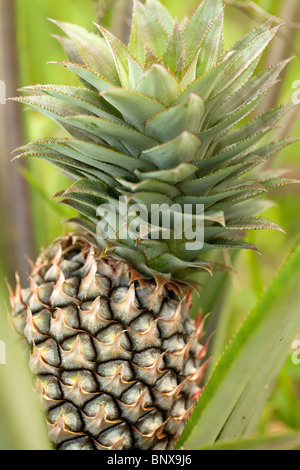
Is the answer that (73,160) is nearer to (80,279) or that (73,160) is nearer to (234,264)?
(80,279)

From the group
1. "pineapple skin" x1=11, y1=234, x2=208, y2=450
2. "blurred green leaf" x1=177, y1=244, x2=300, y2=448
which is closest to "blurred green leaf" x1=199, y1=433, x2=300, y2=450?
"blurred green leaf" x1=177, y1=244, x2=300, y2=448

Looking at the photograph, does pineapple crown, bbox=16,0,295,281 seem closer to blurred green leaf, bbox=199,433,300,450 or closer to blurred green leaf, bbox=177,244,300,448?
blurred green leaf, bbox=177,244,300,448

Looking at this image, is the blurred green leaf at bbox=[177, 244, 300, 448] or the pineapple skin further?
the pineapple skin

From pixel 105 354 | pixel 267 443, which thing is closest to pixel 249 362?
pixel 267 443

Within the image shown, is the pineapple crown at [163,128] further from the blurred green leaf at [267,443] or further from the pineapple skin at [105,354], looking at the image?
the blurred green leaf at [267,443]

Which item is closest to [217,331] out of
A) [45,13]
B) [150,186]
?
[150,186]

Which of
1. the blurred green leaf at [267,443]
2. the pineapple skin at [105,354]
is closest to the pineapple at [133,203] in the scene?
the pineapple skin at [105,354]

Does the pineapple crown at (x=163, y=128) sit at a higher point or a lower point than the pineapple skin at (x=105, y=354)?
higher
